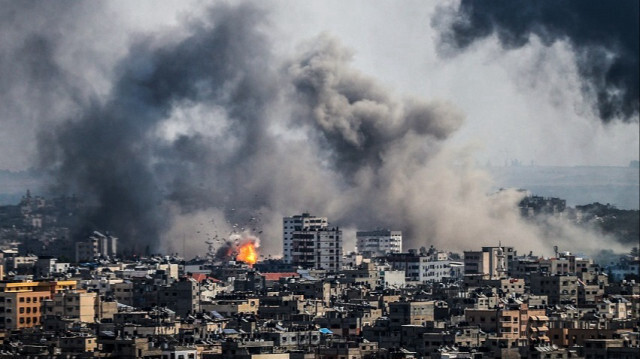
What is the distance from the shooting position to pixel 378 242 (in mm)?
107250

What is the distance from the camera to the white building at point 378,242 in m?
106

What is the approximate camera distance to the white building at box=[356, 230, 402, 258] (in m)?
106

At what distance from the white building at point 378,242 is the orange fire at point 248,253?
446 cm

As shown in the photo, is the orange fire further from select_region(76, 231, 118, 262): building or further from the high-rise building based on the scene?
select_region(76, 231, 118, 262): building

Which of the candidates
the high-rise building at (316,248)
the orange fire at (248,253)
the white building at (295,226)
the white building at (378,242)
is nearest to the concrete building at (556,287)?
the high-rise building at (316,248)

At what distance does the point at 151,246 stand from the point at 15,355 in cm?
5054

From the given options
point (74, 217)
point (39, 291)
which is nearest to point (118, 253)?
point (74, 217)

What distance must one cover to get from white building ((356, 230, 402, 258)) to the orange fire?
4456mm

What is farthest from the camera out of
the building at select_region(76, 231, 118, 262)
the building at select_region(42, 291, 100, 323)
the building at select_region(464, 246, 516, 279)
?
the building at select_region(76, 231, 118, 262)

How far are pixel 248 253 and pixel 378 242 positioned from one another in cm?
630

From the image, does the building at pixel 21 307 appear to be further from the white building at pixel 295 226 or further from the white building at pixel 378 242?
the white building at pixel 378 242

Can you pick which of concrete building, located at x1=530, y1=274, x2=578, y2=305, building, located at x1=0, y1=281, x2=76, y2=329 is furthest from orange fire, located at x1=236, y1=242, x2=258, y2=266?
building, located at x1=0, y1=281, x2=76, y2=329

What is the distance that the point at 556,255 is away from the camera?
9269 centimetres

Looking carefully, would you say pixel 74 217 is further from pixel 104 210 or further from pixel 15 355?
pixel 15 355
